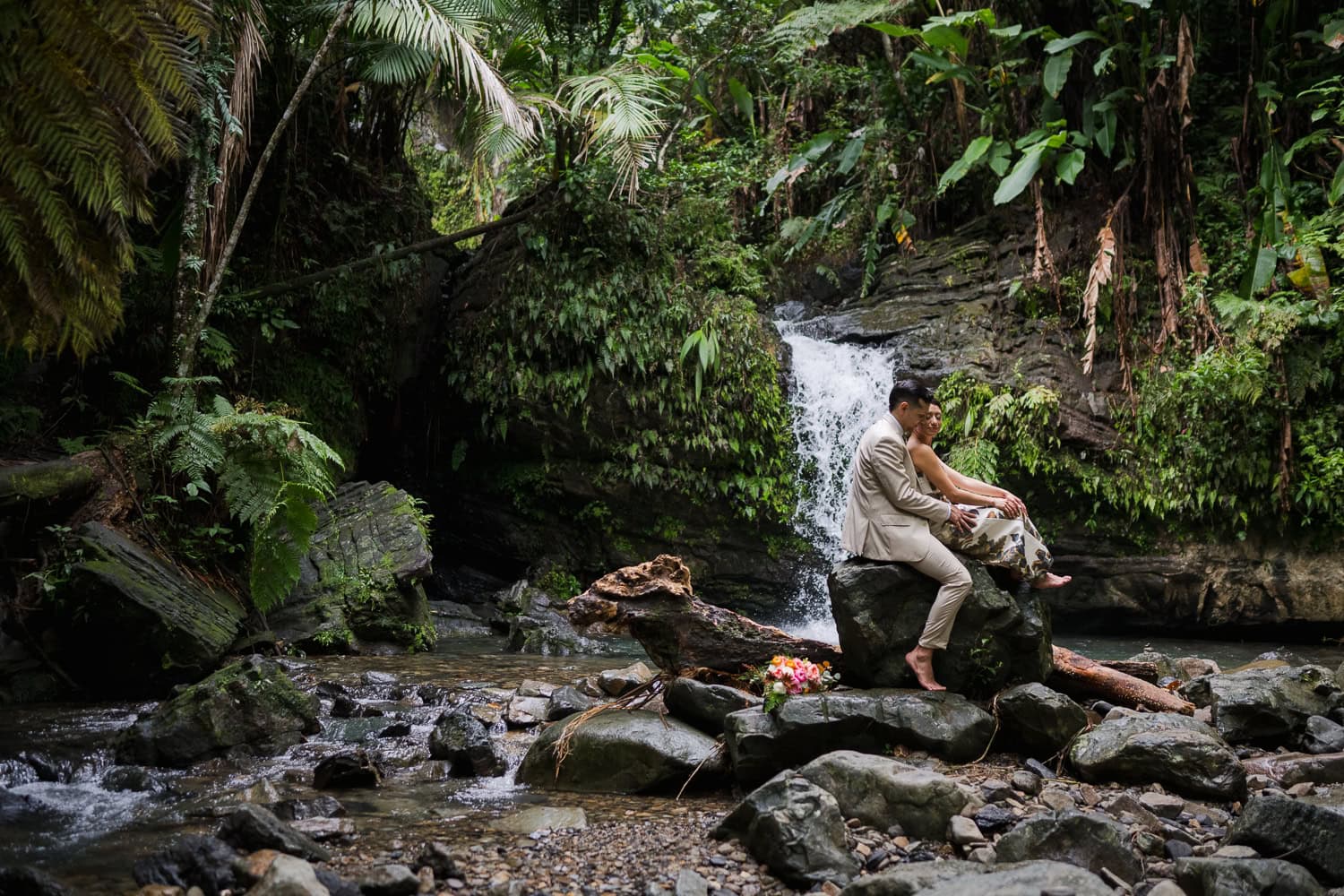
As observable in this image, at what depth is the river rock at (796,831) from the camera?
3.61m

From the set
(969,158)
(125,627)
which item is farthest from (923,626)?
(969,158)

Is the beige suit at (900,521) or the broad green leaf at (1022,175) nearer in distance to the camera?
the beige suit at (900,521)

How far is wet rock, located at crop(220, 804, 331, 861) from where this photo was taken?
358cm

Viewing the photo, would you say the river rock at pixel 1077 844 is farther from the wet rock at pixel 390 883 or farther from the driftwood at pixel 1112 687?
the driftwood at pixel 1112 687

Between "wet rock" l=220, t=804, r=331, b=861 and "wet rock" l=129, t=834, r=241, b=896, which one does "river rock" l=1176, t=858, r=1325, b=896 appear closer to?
"wet rock" l=220, t=804, r=331, b=861

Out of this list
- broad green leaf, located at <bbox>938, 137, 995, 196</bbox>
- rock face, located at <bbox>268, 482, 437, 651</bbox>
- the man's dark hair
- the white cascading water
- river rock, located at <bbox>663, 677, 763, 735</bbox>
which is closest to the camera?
river rock, located at <bbox>663, 677, 763, 735</bbox>

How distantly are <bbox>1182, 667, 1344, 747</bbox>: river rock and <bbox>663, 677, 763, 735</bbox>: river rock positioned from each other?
9.16 feet

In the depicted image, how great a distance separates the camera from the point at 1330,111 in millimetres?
10156

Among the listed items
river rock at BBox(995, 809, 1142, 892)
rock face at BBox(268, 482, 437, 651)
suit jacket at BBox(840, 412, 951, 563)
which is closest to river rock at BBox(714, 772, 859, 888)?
river rock at BBox(995, 809, 1142, 892)

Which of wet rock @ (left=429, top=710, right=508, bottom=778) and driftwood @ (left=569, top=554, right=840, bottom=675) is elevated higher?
driftwood @ (left=569, top=554, right=840, bottom=675)

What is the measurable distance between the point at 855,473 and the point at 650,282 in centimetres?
650

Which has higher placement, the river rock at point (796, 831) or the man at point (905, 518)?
the man at point (905, 518)

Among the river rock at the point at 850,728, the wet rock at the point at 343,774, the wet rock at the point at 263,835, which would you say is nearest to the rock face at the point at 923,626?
the river rock at the point at 850,728

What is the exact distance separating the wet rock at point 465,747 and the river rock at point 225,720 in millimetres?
876
